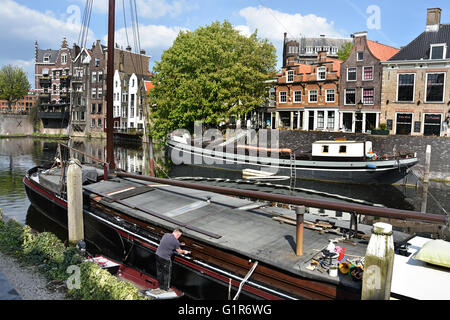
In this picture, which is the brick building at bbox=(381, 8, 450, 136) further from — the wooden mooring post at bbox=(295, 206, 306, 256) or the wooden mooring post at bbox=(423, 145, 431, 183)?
the wooden mooring post at bbox=(295, 206, 306, 256)

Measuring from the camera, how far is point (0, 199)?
2300 cm

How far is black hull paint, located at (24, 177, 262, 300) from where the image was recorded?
382 inches

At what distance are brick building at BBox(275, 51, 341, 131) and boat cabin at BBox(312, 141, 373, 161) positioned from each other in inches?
494

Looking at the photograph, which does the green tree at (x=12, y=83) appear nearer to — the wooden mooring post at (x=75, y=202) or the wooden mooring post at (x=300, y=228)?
the wooden mooring post at (x=75, y=202)

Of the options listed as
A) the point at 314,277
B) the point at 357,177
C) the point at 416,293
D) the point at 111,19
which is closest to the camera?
the point at 416,293

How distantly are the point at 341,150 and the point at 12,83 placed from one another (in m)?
86.1

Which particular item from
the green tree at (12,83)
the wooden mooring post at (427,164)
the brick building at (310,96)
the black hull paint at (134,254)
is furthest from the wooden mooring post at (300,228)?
the green tree at (12,83)

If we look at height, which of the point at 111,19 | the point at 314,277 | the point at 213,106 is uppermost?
the point at 111,19

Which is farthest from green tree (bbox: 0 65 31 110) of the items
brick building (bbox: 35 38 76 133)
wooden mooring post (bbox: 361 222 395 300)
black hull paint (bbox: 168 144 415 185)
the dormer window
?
wooden mooring post (bbox: 361 222 395 300)

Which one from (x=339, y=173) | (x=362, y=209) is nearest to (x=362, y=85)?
(x=339, y=173)
